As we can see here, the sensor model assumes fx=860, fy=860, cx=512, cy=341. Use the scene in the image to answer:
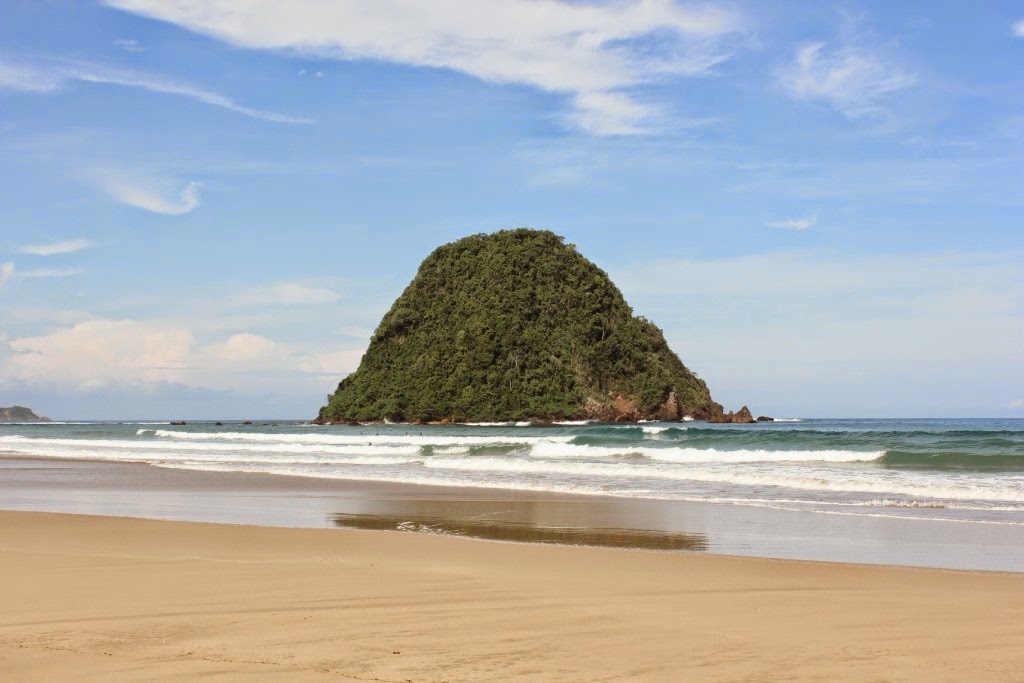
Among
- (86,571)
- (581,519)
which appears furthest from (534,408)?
(86,571)

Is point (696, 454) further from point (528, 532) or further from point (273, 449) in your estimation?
point (528, 532)

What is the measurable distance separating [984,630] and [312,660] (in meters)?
4.28

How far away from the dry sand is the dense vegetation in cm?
7418

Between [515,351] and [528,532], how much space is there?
7707 cm

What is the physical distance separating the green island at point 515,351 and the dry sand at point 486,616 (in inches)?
2918

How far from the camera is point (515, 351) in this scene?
88.1 meters

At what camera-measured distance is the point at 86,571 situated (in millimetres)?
7531

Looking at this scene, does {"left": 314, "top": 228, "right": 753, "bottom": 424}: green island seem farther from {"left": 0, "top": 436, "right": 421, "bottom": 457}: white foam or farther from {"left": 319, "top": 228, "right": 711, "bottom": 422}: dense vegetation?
{"left": 0, "top": 436, "right": 421, "bottom": 457}: white foam

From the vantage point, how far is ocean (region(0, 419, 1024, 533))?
15055 millimetres

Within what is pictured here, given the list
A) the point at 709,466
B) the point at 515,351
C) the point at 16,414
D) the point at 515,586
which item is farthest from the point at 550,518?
the point at 16,414

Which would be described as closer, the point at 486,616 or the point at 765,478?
the point at 486,616

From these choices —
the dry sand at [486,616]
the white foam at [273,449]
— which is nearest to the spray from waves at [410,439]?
the white foam at [273,449]

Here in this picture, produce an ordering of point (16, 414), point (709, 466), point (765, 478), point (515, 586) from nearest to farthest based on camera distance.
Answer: point (515, 586)
point (765, 478)
point (709, 466)
point (16, 414)

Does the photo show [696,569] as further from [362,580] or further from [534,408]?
[534,408]
